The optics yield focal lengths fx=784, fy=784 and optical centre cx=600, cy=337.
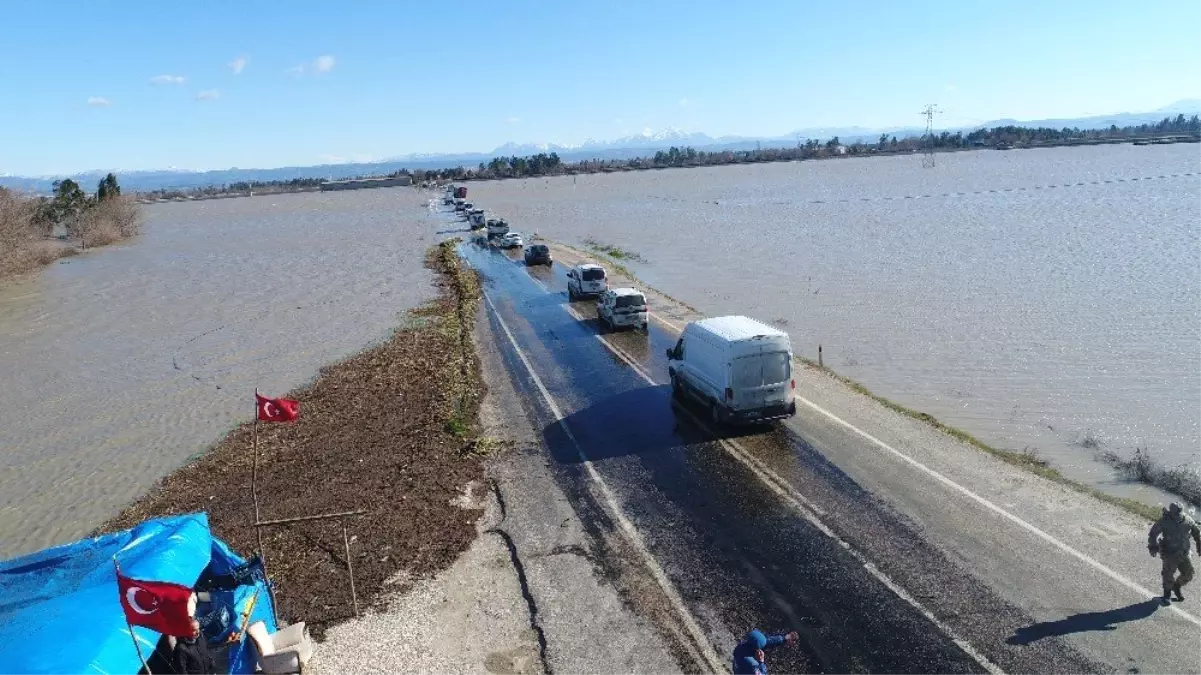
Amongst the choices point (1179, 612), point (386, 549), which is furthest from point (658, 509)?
point (1179, 612)

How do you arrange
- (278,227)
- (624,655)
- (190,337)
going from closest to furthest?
(624,655)
(190,337)
(278,227)

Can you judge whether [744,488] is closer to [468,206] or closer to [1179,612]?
[1179,612]

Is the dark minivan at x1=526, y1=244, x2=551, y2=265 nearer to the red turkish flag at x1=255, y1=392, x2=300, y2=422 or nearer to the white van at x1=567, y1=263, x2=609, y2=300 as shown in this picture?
Result: the white van at x1=567, y1=263, x2=609, y2=300

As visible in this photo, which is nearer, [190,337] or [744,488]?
[744,488]

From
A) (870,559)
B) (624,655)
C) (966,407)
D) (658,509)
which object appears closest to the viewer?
(624,655)

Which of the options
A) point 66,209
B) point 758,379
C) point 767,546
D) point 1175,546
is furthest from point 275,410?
point 66,209

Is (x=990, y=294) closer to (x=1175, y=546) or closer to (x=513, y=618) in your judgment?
(x=1175, y=546)

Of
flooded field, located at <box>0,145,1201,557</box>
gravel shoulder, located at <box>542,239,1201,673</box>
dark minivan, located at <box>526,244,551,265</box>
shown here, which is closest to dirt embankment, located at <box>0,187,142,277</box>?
flooded field, located at <box>0,145,1201,557</box>
